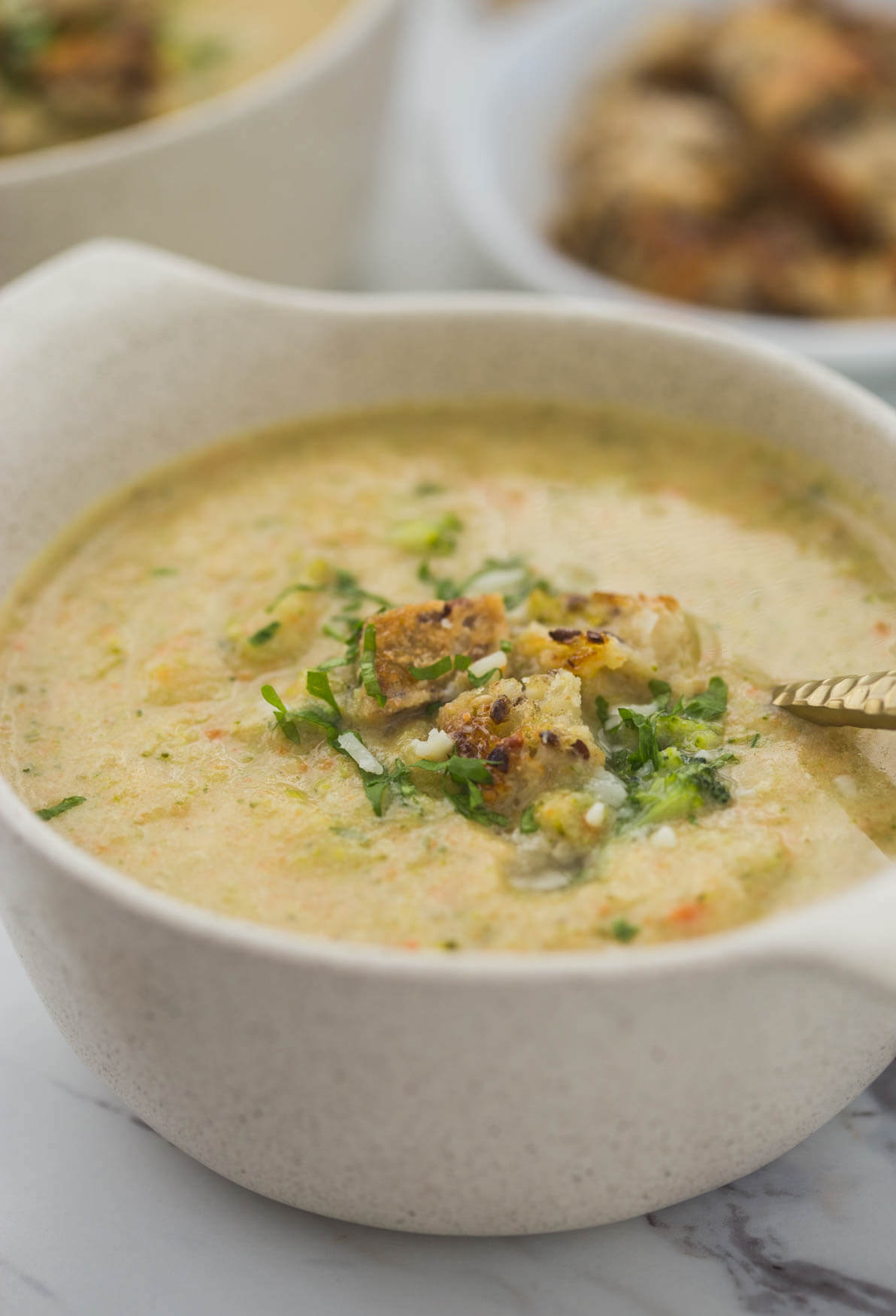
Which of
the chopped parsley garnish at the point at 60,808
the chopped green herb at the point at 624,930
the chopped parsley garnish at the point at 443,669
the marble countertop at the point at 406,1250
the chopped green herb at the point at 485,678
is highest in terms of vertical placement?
the chopped parsley garnish at the point at 443,669

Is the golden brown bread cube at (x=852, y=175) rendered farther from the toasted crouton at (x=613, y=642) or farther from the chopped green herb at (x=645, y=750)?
the chopped green herb at (x=645, y=750)

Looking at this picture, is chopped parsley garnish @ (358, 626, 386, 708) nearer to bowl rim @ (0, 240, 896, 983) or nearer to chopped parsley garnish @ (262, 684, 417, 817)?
chopped parsley garnish @ (262, 684, 417, 817)

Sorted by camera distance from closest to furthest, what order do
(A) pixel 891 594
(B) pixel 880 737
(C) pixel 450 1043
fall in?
(C) pixel 450 1043, (B) pixel 880 737, (A) pixel 891 594

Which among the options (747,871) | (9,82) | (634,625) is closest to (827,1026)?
(747,871)

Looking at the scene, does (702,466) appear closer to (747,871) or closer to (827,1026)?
(747,871)

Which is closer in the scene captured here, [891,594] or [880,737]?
[880,737]

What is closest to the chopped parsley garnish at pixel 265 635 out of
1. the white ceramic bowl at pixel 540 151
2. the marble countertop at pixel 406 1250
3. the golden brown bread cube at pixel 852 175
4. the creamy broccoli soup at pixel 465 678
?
the creamy broccoli soup at pixel 465 678

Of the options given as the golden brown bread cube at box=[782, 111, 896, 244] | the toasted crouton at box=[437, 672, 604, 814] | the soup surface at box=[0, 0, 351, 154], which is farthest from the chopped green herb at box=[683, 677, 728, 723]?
the soup surface at box=[0, 0, 351, 154]
